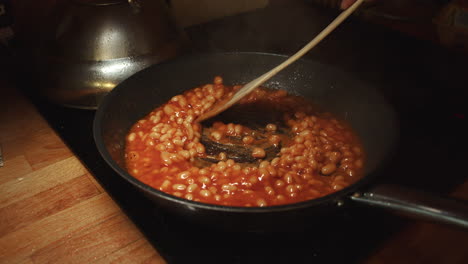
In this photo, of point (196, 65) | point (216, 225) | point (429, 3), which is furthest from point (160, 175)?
point (429, 3)

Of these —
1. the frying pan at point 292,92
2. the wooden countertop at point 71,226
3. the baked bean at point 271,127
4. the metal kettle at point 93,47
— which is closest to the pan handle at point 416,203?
the frying pan at point 292,92

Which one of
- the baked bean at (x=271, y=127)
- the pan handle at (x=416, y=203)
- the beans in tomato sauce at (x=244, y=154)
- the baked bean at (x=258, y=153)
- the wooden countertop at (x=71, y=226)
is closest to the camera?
the pan handle at (x=416, y=203)

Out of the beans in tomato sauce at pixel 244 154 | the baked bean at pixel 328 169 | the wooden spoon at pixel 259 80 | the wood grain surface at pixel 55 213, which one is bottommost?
the wood grain surface at pixel 55 213

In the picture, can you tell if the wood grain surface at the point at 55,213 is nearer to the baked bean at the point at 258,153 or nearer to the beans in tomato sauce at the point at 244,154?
the beans in tomato sauce at the point at 244,154

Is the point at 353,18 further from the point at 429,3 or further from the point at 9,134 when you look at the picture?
the point at 9,134

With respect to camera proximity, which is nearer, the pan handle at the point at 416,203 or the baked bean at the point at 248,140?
the pan handle at the point at 416,203

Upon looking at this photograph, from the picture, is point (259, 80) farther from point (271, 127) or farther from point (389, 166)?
→ point (389, 166)

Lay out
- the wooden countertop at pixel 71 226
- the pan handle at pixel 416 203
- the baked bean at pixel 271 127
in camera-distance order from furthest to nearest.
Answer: the baked bean at pixel 271 127 → the wooden countertop at pixel 71 226 → the pan handle at pixel 416 203

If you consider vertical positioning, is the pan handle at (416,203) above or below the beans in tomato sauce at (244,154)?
above
